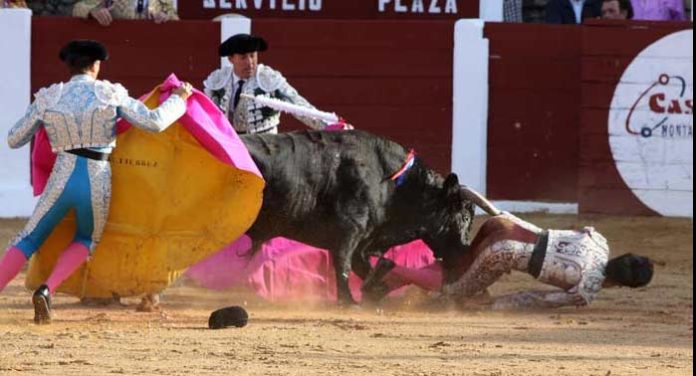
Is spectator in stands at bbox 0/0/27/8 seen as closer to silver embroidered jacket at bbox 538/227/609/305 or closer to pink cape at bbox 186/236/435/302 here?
pink cape at bbox 186/236/435/302

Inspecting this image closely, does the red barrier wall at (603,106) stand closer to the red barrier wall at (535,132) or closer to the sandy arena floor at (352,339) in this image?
the red barrier wall at (535,132)

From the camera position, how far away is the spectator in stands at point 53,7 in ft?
41.2

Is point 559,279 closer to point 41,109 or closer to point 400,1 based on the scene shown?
point 41,109

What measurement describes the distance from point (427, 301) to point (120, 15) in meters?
3.57

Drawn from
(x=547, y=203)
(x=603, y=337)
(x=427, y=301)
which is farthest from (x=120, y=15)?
(x=603, y=337)

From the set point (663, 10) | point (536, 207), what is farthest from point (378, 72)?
point (663, 10)

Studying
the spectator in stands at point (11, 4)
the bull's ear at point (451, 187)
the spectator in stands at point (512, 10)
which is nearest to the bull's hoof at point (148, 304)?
the bull's ear at point (451, 187)

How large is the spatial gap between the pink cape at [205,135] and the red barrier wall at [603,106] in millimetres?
3723

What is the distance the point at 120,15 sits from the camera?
35.9 feet

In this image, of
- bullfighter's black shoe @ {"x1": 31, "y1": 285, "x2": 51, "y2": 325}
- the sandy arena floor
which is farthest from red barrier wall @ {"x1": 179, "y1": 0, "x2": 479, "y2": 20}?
bullfighter's black shoe @ {"x1": 31, "y1": 285, "x2": 51, "y2": 325}

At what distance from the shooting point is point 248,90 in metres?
8.30

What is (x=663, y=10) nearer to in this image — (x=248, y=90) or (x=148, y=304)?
(x=248, y=90)

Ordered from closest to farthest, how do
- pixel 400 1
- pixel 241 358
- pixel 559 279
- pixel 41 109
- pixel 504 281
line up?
pixel 241 358
pixel 41 109
pixel 559 279
pixel 504 281
pixel 400 1

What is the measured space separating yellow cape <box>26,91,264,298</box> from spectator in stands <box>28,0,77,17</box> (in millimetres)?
5121
